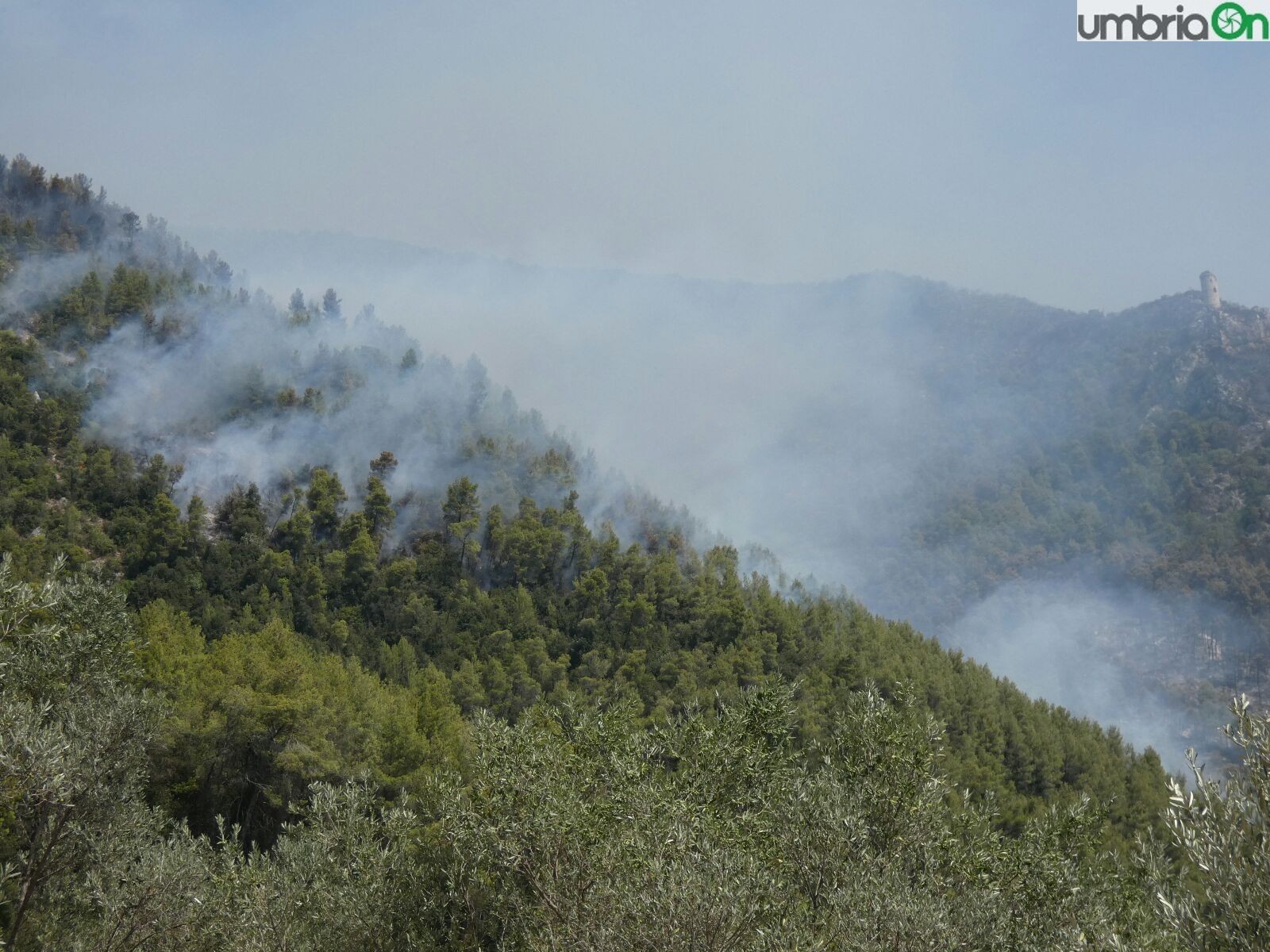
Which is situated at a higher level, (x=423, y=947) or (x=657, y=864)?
(x=657, y=864)

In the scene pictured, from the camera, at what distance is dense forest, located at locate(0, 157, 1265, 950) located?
19797mm

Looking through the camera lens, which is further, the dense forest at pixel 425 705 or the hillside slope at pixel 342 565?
the hillside slope at pixel 342 565

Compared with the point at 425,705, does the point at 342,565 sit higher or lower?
lower

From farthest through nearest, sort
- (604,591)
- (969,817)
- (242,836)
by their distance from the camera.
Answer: (604,591), (242,836), (969,817)

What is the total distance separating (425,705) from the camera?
55.4 meters

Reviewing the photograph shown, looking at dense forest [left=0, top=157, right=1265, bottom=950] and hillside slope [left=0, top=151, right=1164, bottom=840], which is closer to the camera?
dense forest [left=0, top=157, right=1265, bottom=950]

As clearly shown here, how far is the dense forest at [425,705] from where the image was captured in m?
19.8

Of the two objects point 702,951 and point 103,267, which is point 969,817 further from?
point 103,267

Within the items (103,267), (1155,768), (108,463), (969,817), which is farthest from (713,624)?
(103,267)

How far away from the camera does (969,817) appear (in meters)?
24.6

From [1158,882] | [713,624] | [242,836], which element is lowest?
[713,624]

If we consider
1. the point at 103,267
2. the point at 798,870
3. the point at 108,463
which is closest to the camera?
the point at 798,870

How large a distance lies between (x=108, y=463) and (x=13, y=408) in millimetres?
11316

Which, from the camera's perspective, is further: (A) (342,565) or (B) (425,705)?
(A) (342,565)
